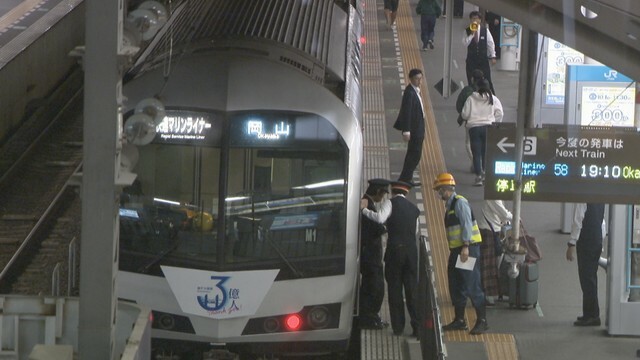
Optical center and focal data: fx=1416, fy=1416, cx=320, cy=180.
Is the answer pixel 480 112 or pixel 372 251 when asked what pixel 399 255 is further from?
pixel 480 112

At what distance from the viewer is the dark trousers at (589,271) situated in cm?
1388

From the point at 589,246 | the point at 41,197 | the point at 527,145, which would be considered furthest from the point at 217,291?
the point at 41,197

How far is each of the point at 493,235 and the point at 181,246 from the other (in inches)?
148

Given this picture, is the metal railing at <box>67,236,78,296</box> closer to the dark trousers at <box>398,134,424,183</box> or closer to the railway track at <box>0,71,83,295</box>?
the railway track at <box>0,71,83,295</box>

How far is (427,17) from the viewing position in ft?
88.7

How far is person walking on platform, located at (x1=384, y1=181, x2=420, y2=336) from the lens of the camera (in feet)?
43.4

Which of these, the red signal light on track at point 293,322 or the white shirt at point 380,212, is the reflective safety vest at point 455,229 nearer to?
the white shirt at point 380,212

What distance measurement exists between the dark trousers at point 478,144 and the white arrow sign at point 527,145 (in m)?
4.83

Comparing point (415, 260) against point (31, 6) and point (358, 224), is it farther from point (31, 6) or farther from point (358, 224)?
point (31, 6)

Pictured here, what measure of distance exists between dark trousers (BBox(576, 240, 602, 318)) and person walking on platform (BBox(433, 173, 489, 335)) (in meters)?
1.10

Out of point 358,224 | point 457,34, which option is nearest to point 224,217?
point 358,224

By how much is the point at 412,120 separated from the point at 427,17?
9709mm

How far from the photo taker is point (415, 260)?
43.7 feet

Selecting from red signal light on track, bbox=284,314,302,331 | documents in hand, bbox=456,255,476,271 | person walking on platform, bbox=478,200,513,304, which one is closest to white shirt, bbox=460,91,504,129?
person walking on platform, bbox=478,200,513,304
